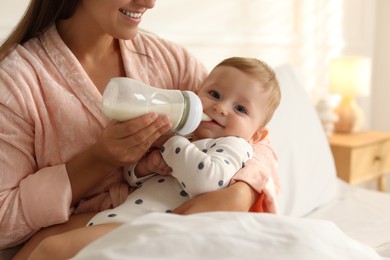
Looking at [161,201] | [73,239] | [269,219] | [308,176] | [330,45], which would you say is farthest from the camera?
[330,45]

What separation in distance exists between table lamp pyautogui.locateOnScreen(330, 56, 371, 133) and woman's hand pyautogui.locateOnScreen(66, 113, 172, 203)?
7.03 feet

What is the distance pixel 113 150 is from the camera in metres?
1.30

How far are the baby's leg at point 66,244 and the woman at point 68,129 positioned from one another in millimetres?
170

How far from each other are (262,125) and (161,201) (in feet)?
1.16

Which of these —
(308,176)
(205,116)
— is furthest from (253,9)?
(205,116)

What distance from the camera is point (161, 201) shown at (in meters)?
1.37

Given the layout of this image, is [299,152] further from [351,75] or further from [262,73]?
[351,75]

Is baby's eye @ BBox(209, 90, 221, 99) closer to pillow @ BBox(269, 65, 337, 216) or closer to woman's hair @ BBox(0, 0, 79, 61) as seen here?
woman's hair @ BBox(0, 0, 79, 61)

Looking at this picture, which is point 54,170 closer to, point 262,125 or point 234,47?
point 262,125

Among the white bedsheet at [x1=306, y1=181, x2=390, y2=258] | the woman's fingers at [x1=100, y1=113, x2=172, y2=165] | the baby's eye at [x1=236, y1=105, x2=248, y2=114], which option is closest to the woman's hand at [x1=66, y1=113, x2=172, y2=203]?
the woman's fingers at [x1=100, y1=113, x2=172, y2=165]

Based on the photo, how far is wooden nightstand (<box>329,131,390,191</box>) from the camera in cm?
305

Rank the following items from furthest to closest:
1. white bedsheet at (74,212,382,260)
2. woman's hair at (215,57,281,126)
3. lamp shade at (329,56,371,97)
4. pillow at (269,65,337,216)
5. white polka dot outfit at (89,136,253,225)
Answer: lamp shade at (329,56,371,97)
pillow at (269,65,337,216)
woman's hair at (215,57,281,126)
white polka dot outfit at (89,136,253,225)
white bedsheet at (74,212,382,260)

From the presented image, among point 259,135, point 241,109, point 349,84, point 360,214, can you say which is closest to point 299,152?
point 360,214

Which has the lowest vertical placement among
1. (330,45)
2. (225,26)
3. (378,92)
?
(378,92)
